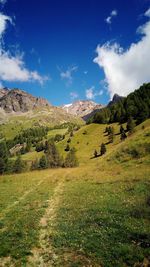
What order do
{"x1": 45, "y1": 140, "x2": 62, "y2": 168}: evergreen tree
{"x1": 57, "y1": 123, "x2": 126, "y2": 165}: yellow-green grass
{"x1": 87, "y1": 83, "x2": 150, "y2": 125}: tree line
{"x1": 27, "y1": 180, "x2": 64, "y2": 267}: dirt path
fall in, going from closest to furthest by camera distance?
{"x1": 27, "y1": 180, "x2": 64, "y2": 267}: dirt path → {"x1": 45, "y1": 140, "x2": 62, "y2": 168}: evergreen tree → {"x1": 57, "y1": 123, "x2": 126, "y2": 165}: yellow-green grass → {"x1": 87, "y1": 83, "x2": 150, "y2": 125}: tree line

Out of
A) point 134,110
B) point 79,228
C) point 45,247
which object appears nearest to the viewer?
point 45,247

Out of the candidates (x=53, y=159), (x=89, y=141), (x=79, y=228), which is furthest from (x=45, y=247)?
(x=89, y=141)

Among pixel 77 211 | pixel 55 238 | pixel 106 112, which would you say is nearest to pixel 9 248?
pixel 55 238

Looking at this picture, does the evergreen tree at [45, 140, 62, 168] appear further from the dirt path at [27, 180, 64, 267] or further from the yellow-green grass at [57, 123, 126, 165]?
the dirt path at [27, 180, 64, 267]

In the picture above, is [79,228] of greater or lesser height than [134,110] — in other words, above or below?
below

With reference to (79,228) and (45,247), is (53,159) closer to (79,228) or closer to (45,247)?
(79,228)

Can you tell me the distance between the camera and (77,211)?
67.3 ft

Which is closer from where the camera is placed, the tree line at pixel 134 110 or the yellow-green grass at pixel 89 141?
the yellow-green grass at pixel 89 141

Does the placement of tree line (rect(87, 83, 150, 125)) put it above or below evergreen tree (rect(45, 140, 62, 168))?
above

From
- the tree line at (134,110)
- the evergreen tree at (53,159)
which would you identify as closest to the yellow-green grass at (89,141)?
the tree line at (134,110)

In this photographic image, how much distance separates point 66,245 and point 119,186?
16.1m

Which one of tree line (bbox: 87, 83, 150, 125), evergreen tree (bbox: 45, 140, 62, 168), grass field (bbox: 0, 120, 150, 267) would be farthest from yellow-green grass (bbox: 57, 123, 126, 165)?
grass field (bbox: 0, 120, 150, 267)

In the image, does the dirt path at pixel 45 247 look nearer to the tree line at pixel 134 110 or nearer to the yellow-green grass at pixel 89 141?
the yellow-green grass at pixel 89 141

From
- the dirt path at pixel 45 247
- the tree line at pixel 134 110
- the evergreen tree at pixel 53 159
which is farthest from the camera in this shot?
the tree line at pixel 134 110
